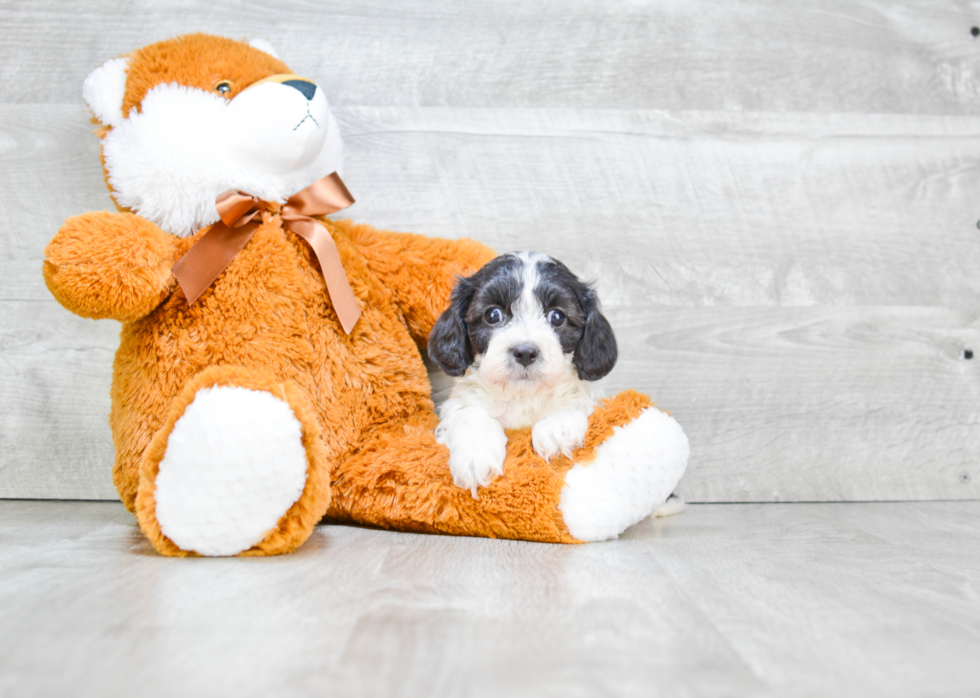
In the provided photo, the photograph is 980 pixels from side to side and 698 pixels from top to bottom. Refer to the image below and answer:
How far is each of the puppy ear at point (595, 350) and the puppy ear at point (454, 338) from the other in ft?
0.81

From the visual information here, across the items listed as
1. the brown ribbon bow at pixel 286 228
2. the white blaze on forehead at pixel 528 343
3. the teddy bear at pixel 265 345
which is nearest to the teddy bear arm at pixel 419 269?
the teddy bear at pixel 265 345

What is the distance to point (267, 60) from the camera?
1778 mm

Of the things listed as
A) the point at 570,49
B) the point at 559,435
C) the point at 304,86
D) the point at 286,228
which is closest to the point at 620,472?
the point at 559,435

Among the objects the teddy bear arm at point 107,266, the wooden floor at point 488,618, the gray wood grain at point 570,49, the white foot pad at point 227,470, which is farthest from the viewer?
the gray wood grain at point 570,49

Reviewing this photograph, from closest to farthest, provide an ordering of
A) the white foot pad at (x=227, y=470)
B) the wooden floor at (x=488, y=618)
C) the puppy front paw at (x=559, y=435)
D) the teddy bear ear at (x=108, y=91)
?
the wooden floor at (x=488, y=618) < the white foot pad at (x=227, y=470) < the puppy front paw at (x=559, y=435) < the teddy bear ear at (x=108, y=91)

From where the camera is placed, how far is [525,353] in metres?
1.52

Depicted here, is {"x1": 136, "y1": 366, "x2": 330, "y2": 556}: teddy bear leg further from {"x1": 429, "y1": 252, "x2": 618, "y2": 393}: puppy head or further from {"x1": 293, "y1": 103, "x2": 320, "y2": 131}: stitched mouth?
{"x1": 293, "y1": 103, "x2": 320, "y2": 131}: stitched mouth

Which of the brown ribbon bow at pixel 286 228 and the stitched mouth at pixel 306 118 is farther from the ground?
the stitched mouth at pixel 306 118

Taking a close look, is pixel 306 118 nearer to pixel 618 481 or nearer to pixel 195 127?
pixel 195 127

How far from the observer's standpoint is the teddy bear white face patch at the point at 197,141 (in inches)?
64.2

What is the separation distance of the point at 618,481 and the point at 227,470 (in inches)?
29.6

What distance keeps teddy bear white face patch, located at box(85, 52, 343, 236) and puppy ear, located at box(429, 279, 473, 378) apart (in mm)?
480

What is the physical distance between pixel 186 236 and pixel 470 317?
0.67m

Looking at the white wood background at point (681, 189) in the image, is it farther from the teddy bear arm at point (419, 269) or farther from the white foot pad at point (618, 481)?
the white foot pad at point (618, 481)
